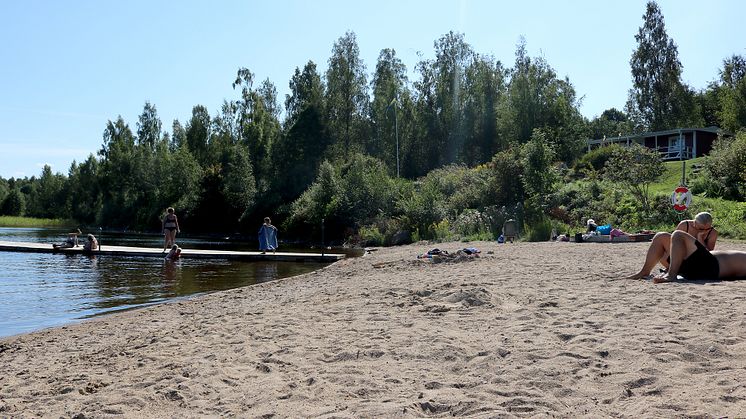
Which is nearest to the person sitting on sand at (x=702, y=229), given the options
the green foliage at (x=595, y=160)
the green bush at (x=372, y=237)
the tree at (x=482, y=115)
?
the green bush at (x=372, y=237)

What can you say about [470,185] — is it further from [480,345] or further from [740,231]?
[480,345]

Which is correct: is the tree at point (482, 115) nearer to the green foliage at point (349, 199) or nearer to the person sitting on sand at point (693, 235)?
the green foliage at point (349, 199)

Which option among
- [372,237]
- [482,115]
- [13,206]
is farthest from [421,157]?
[13,206]

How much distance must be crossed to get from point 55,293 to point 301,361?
10.9 m

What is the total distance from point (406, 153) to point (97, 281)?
51.9 meters

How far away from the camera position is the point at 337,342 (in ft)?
21.3

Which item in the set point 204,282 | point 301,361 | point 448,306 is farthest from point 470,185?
point 301,361

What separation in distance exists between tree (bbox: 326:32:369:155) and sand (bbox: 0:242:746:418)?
57509mm

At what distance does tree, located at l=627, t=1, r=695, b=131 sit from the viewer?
64.4m

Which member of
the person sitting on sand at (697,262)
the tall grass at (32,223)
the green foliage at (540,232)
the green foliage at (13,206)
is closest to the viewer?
the person sitting on sand at (697,262)

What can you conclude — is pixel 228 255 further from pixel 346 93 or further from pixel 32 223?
pixel 32 223

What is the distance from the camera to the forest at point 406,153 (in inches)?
1232

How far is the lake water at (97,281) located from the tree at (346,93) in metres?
44.0

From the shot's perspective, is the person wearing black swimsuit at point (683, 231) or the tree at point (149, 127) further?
the tree at point (149, 127)
